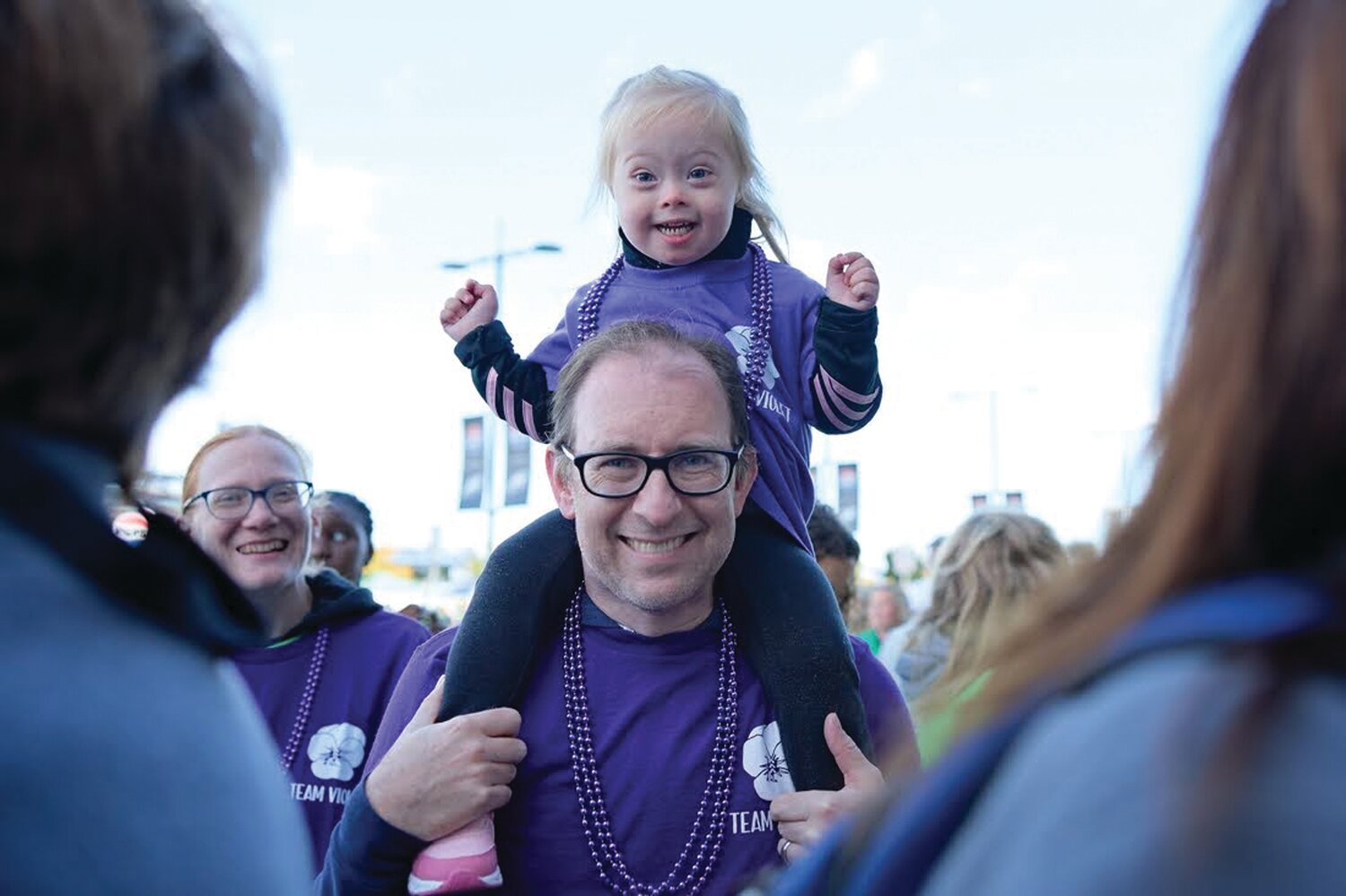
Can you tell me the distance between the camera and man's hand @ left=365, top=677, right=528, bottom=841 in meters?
2.48

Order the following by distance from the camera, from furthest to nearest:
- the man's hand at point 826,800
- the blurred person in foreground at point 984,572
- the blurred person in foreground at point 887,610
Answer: the blurred person in foreground at point 887,610
the blurred person in foreground at point 984,572
the man's hand at point 826,800

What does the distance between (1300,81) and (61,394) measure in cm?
94

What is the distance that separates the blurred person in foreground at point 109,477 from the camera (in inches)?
35.4

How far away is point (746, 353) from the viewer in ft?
10.5

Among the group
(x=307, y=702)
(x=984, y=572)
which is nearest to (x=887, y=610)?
(x=984, y=572)

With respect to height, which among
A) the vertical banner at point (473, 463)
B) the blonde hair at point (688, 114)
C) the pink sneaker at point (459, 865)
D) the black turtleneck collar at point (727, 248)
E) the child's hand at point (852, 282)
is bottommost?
the pink sneaker at point (459, 865)

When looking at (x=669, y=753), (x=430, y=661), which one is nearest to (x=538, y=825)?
(x=669, y=753)

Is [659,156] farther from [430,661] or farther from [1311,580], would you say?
[1311,580]

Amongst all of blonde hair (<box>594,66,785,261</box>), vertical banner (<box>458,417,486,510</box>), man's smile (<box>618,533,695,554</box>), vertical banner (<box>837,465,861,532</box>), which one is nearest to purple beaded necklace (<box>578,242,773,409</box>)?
blonde hair (<box>594,66,785,261</box>)

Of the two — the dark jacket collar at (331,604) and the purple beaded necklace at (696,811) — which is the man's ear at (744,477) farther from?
the dark jacket collar at (331,604)

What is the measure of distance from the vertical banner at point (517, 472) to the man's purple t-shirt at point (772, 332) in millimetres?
15039

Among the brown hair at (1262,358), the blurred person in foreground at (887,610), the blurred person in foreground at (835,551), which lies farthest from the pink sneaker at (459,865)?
the blurred person in foreground at (887,610)

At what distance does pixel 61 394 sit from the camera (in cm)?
100

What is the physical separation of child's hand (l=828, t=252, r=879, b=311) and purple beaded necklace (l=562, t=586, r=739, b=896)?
3.13 ft
